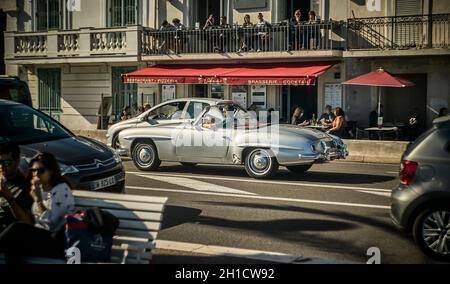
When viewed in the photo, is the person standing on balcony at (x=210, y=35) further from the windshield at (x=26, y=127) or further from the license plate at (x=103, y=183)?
the license plate at (x=103, y=183)

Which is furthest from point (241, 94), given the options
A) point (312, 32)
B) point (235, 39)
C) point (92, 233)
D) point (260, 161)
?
point (92, 233)

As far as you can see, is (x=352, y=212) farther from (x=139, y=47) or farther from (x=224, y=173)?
(x=139, y=47)

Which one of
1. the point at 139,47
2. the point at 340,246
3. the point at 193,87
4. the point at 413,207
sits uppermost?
the point at 139,47

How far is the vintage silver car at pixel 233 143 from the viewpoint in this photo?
491 inches

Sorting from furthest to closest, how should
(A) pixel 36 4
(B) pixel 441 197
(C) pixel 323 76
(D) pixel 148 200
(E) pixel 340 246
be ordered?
(A) pixel 36 4, (C) pixel 323 76, (E) pixel 340 246, (B) pixel 441 197, (D) pixel 148 200

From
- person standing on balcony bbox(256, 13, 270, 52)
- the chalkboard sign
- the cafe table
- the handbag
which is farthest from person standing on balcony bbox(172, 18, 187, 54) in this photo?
the handbag

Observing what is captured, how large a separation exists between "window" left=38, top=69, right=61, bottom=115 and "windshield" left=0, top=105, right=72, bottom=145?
21.1 m

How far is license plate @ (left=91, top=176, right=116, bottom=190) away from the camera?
824cm

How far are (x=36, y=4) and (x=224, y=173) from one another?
20333mm

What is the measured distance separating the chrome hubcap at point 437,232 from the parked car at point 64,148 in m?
4.29

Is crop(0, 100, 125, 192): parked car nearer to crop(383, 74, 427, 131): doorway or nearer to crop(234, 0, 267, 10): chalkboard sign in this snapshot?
crop(383, 74, 427, 131): doorway

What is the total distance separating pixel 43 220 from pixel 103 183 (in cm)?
277

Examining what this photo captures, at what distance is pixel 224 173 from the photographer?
14094mm
